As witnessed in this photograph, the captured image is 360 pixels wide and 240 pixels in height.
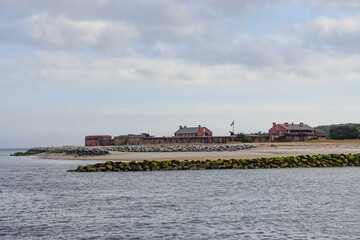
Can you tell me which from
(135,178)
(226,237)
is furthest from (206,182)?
(226,237)

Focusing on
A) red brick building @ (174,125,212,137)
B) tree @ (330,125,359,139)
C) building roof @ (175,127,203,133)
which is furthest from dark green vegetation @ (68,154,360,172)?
building roof @ (175,127,203,133)

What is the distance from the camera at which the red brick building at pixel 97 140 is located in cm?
13291

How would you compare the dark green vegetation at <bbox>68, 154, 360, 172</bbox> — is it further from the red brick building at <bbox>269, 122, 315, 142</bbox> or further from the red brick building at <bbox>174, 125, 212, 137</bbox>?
the red brick building at <bbox>174, 125, 212, 137</bbox>

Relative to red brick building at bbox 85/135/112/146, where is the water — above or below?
below

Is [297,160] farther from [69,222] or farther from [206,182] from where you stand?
[69,222]

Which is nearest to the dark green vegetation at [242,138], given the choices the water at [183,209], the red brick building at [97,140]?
the red brick building at [97,140]

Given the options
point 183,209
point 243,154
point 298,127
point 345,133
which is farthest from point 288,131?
point 183,209

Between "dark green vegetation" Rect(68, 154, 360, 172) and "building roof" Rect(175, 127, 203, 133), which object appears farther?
"building roof" Rect(175, 127, 203, 133)

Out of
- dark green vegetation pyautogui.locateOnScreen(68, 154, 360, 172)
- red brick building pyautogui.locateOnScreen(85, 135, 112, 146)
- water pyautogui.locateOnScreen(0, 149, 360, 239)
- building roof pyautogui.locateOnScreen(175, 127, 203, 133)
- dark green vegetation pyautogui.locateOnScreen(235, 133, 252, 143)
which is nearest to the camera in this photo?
water pyautogui.locateOnScreen(0, 149, 360, 239)

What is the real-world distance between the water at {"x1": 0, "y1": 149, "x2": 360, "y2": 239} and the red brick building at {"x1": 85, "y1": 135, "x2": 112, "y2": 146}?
101 metres

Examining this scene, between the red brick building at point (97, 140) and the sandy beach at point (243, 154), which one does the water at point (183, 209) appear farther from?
the red brick building at point (97, 140)

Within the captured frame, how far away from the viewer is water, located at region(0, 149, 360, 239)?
618 inches

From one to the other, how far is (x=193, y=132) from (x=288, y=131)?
27.4 m

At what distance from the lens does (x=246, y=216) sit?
1850cm
